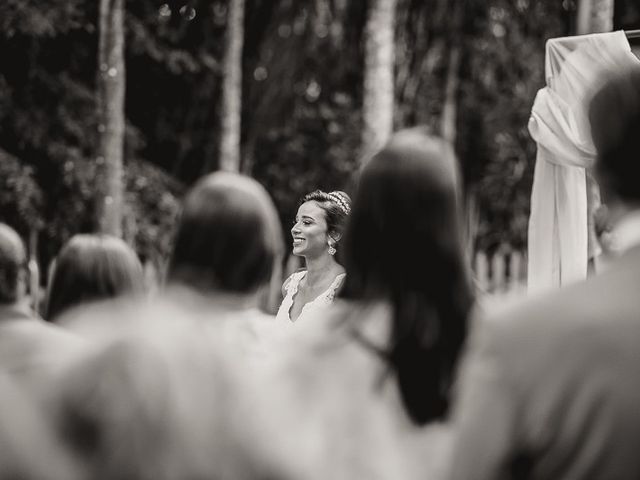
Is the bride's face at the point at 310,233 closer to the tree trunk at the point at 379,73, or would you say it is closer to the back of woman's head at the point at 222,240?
the back of woman's head at the point at 222,240

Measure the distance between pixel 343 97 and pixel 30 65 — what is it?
20.9 ft

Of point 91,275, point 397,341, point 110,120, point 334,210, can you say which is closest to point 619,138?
point 397,341

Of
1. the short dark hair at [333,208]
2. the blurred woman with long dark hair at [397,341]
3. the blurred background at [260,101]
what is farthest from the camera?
the blurred background at [260,101]

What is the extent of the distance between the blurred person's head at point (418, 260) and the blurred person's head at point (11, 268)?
1084mm

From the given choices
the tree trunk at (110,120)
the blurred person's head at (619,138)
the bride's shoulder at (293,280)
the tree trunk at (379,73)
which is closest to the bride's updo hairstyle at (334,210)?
the bride's shoulder at (293,280)

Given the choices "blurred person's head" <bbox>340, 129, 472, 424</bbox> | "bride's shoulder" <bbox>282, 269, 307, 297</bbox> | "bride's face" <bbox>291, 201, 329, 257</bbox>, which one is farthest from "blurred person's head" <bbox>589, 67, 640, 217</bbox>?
"bride's shoulder" <bbox>282, 269, 307, 297</bbox>

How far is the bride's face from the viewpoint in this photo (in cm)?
570

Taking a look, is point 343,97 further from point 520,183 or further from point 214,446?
point 214,446

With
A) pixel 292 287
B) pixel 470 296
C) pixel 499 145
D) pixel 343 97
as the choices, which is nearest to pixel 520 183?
pixel 499 145

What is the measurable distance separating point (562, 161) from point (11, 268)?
4.63 meters

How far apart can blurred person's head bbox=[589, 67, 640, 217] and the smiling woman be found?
3.69m

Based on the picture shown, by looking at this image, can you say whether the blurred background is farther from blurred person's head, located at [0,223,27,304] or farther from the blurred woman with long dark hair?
the blurred woman with long dark hair

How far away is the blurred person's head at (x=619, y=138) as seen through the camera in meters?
1.89

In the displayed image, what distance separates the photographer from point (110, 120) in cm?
1156
